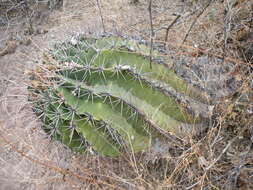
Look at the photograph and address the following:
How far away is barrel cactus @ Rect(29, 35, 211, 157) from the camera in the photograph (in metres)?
1.80

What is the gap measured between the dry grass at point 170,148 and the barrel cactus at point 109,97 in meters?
0.19

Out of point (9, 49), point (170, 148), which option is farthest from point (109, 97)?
point (9, 49)

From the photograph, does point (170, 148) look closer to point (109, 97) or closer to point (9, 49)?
point (109, 97)

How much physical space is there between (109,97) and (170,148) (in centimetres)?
64

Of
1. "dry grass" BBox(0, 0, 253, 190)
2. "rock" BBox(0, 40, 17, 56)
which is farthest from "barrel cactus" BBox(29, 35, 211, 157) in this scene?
"rock" BBox(0, 40, 17, 56)

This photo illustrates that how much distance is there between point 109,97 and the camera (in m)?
1.79

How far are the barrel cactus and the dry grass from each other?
0.63ft

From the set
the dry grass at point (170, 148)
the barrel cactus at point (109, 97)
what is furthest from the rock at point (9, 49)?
the barrel cactus at point (109, 97)

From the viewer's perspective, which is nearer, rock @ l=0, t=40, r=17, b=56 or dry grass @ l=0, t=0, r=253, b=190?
dry grass @ l=0, t=0, r=253, b=190

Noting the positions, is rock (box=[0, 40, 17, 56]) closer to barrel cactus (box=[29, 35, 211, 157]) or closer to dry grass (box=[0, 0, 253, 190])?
dry grass (box=[0, 0, 253, 190])

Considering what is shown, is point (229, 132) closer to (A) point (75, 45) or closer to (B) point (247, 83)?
(B) point (247, 83)

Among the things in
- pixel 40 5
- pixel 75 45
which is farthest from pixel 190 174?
pixel 40 5

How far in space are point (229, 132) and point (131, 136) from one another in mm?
768

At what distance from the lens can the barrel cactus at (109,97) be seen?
1.80 meters
